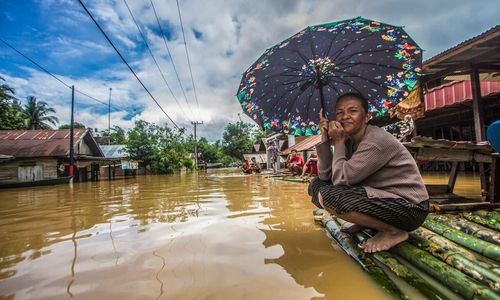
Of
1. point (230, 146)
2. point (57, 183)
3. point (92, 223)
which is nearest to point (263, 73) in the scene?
point (92, 223)

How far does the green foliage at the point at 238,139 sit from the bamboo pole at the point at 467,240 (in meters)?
62.7

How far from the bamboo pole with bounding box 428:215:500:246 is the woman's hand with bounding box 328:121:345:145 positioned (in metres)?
1.31

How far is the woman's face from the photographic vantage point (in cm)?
215

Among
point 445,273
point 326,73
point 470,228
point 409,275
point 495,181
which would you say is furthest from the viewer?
point 495,181

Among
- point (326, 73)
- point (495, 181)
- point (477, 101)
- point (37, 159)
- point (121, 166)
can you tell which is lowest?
point (495, 181)

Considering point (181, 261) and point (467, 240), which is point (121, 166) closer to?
point (181, 261)

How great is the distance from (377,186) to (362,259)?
0.57m

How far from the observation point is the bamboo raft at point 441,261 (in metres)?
1.38

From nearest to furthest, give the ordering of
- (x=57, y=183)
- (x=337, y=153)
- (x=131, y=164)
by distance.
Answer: (x=337, y=153) < (x=57, y=183) < (x=131, y=164)

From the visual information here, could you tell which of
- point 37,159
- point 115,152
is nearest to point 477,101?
point 37,159

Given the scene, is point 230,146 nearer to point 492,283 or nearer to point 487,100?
point 487,100

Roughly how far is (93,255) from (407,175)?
2.75 metres

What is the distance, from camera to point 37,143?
2092cm

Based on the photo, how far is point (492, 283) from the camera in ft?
4.31
